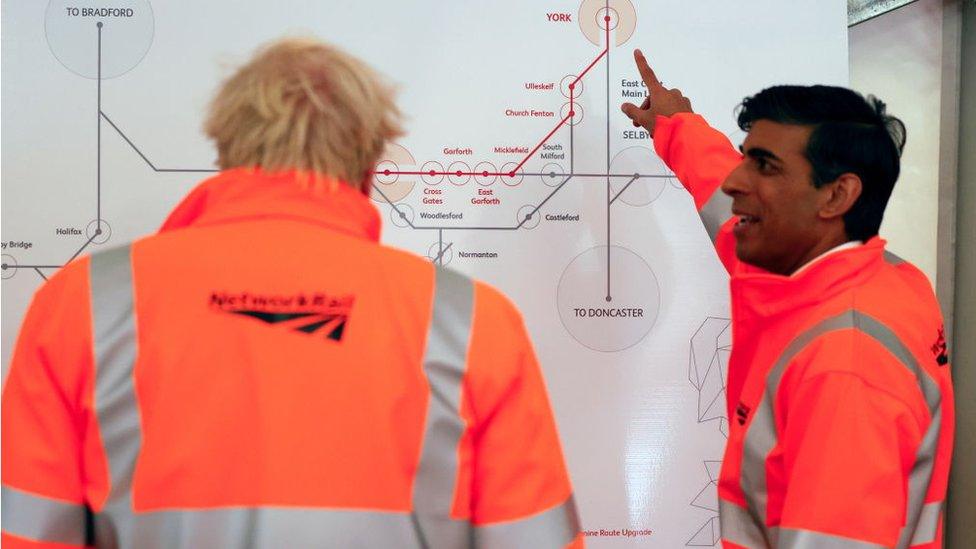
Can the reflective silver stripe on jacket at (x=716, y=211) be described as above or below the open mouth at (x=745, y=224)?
above

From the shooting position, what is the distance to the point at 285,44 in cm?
144

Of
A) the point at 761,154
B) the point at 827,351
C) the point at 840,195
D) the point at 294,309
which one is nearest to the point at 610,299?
the point at 761,154

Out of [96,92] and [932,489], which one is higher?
[96,92]

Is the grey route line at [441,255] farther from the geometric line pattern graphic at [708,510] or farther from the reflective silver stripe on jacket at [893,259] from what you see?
the reflective silver stripe on jacket at [893,259]

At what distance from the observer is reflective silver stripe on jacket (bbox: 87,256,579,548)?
4.31ft

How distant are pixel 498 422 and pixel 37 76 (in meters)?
1.61

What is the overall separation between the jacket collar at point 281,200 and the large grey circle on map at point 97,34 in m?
1.22

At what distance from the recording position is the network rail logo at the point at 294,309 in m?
1.32

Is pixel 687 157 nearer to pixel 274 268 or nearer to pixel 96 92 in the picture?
pixel 274 268

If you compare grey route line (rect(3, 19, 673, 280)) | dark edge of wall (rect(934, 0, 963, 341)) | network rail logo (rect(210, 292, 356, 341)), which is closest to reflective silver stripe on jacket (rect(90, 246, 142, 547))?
network rail logo (rect(210, 292, 356, 341))

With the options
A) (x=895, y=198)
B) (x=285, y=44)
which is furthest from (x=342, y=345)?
(x=895, y=198)

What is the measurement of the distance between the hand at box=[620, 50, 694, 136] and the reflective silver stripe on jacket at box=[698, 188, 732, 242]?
23 cm

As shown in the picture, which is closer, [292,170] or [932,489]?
[292,170]

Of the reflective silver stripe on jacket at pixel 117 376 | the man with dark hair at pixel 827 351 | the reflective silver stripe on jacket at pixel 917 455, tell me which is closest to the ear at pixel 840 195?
the man with dark hair at pixel 827 351
